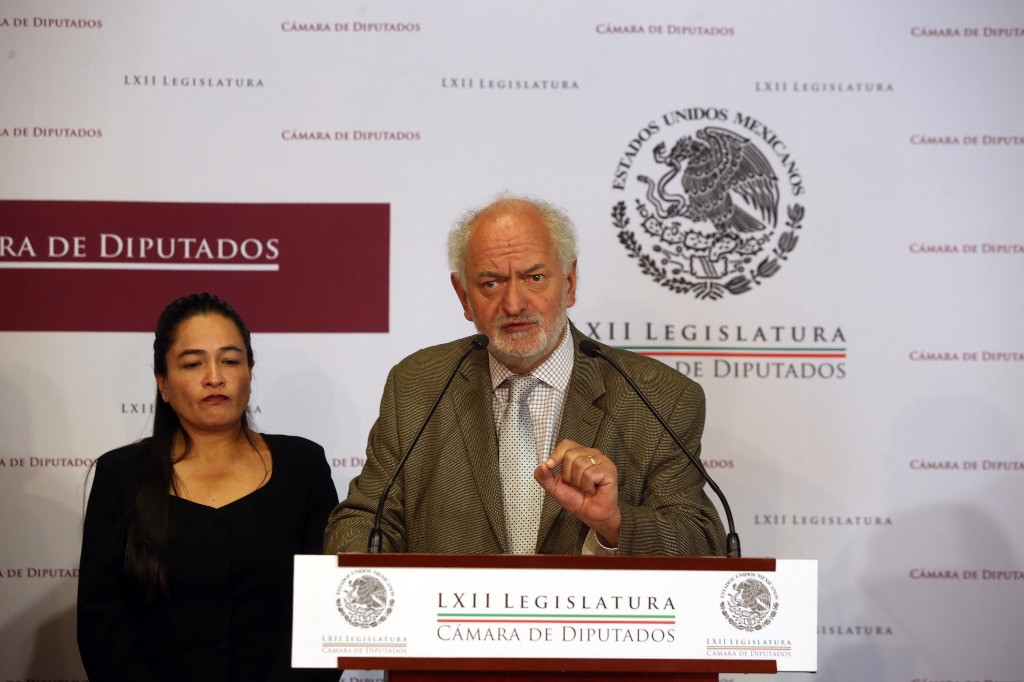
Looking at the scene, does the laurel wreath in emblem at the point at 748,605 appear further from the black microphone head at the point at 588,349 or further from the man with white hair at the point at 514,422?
the black microphone head at the point at 588,349

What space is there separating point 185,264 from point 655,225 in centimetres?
182

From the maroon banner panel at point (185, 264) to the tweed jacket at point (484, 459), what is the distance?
1181 millimetres

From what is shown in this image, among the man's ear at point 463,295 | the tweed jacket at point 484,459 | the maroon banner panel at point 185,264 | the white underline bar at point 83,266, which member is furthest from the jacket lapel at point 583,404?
the white underline bar at point 83,266


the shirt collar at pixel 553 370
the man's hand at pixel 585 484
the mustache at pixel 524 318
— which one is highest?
the mustache at pixel 524 318

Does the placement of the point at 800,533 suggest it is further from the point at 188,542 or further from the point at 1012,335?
the point at 188,542

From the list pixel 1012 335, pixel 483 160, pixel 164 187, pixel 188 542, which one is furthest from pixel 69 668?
pixel 1012 335

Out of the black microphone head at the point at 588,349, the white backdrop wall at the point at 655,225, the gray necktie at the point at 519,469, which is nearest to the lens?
the black microphone head at the point at 588,349

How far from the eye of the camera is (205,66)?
388 centimetres

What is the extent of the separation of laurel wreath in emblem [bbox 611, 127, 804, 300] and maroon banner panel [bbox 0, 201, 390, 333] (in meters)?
1.04

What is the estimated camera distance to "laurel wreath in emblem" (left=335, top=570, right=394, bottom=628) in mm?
1741

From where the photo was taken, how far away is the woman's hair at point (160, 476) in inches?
117

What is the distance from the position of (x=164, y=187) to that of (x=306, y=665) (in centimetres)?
262

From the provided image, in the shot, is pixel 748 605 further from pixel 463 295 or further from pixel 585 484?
pixel 463 295

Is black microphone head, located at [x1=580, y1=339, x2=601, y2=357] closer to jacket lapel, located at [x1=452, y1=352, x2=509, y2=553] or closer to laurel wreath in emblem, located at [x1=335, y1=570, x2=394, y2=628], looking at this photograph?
jacket lapel, located at [x1=452, y1=352, x2=509, y2=553]
